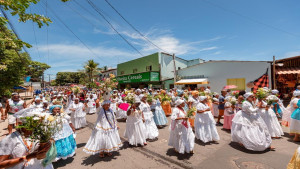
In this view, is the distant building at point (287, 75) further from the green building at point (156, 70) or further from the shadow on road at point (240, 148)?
the green building at point (156, 70)

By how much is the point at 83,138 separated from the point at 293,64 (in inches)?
694

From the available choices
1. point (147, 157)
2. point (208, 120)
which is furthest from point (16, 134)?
point (208, 120)

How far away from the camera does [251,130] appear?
483 centimetres

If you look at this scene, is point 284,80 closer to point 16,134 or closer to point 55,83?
point 16,134

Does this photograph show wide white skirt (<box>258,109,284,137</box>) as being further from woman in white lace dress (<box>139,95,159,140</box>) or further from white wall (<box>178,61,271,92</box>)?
white wall (<box>178,61,271,92</box>)

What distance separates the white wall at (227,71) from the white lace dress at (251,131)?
12423mm

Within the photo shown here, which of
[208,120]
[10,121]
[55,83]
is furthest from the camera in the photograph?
[55,83]

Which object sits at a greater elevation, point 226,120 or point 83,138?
A: point 226,120

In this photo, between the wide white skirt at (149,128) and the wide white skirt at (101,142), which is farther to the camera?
the wide white skirt at (149,128)

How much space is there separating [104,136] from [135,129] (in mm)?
1285

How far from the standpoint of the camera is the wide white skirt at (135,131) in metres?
5.60

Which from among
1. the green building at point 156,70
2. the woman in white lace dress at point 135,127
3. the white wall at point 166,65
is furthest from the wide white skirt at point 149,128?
the white wall at point 166,65

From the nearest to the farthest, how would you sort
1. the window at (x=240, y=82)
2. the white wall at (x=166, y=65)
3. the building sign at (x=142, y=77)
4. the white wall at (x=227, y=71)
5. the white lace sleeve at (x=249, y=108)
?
the white lace sleeve at (x=249, y=108) → the white wall at (x=227, y=71) → the window at (x=240, y=82) → the building sign at (x=142, y=77) → the white wall at (x=166, y=65)

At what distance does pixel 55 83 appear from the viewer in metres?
74.6
